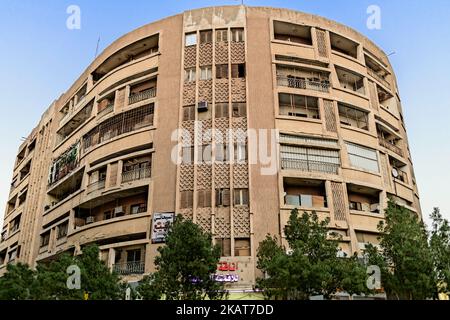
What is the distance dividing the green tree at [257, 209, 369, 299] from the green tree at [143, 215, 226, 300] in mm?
2369

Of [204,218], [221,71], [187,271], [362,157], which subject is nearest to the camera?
[187,271]

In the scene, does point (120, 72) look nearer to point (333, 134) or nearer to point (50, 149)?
point (50, 149)

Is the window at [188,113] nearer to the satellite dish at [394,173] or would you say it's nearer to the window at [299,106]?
the window at [299,106]

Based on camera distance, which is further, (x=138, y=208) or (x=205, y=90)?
(x=138, y=208)

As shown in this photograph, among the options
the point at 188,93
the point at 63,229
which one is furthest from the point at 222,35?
the point at 63,229

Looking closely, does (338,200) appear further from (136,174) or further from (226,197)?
(136,174)

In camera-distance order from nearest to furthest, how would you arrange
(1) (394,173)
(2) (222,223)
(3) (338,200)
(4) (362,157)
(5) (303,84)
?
(2) (222,223) → (3) (338,200) → (4) (362,157) → (5) (303,84) → (1) (394,173)

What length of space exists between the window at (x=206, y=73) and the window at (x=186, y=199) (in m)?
7.50

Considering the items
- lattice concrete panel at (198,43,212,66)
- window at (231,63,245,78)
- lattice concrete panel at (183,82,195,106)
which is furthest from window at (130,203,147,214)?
window at (231,63,245,78)

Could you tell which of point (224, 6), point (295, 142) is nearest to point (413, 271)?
point (295, 142)

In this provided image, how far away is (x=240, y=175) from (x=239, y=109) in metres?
4.24

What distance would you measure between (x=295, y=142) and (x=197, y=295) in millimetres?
11864

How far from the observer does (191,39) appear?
28.4 meters

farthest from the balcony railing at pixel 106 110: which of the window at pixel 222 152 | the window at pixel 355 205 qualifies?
the window at pixel 355 205
